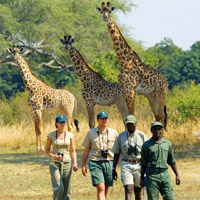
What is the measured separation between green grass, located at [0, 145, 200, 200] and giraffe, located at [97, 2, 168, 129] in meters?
1.90

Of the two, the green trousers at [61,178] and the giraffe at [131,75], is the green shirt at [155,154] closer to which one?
the green trousers at [61,178]

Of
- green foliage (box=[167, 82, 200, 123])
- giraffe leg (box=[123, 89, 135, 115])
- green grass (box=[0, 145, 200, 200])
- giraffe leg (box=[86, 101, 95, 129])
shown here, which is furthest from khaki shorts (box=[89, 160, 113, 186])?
green foliage (box=[167, 82, 200, 123])

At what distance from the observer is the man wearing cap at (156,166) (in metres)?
7.59

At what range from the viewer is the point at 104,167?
8562 mm

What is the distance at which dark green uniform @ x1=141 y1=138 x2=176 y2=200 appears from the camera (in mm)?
7586

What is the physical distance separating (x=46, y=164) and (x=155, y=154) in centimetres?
799

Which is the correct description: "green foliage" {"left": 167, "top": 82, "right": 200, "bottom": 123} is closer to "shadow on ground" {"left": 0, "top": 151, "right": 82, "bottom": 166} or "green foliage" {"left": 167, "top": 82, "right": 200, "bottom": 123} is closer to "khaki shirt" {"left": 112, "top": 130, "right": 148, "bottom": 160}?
"shadow on ground" {"left": 0, "top": 151, "right": 82, "bottom": 166}

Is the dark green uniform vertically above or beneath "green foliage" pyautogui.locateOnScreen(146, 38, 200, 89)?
beneath

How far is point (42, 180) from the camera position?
42.1 feet

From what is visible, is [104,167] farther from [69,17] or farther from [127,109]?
[69,17]

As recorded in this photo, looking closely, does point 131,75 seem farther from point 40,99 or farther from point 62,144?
point 62,144

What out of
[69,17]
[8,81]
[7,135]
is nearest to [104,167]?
[7,135]

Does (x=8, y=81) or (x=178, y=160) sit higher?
(x=8, y=81)

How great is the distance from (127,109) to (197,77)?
39.9 metres
